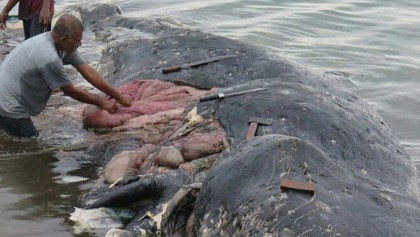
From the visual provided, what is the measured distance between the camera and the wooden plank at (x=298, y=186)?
4.91 m

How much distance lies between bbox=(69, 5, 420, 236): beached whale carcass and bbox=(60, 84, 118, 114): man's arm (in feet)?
1.78

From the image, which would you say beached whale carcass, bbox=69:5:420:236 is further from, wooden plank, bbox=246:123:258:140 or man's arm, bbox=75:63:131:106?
man's arm, bbox=75:63:131:106

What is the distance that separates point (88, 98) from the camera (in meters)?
8.61

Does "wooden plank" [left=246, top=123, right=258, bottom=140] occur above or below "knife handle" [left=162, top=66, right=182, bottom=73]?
above

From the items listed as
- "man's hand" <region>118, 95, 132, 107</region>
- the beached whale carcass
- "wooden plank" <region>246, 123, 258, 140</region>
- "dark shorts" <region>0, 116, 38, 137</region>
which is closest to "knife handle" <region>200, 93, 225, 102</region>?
the beached whale carcass

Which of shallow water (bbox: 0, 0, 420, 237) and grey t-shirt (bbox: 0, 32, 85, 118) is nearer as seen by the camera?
shallow water (bbox: 0, 0, 420, 237)

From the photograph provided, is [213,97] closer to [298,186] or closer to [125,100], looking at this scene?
[125,100]

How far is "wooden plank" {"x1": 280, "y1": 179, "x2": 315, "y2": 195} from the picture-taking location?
4.91 metres

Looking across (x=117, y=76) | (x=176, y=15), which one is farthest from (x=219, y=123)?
(x=176, y=15)

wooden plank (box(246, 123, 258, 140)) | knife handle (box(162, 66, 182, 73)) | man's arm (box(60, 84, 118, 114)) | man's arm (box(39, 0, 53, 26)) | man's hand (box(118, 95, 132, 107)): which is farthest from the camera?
man's arm (box(39, 0, 53, 26))

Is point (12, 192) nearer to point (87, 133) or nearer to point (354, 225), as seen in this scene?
point (87, 133)

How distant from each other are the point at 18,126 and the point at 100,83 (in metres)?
1.06

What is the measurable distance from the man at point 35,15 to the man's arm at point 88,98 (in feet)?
10.8

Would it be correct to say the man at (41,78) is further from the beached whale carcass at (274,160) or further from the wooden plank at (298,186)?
the wooden plank at (298,186)
